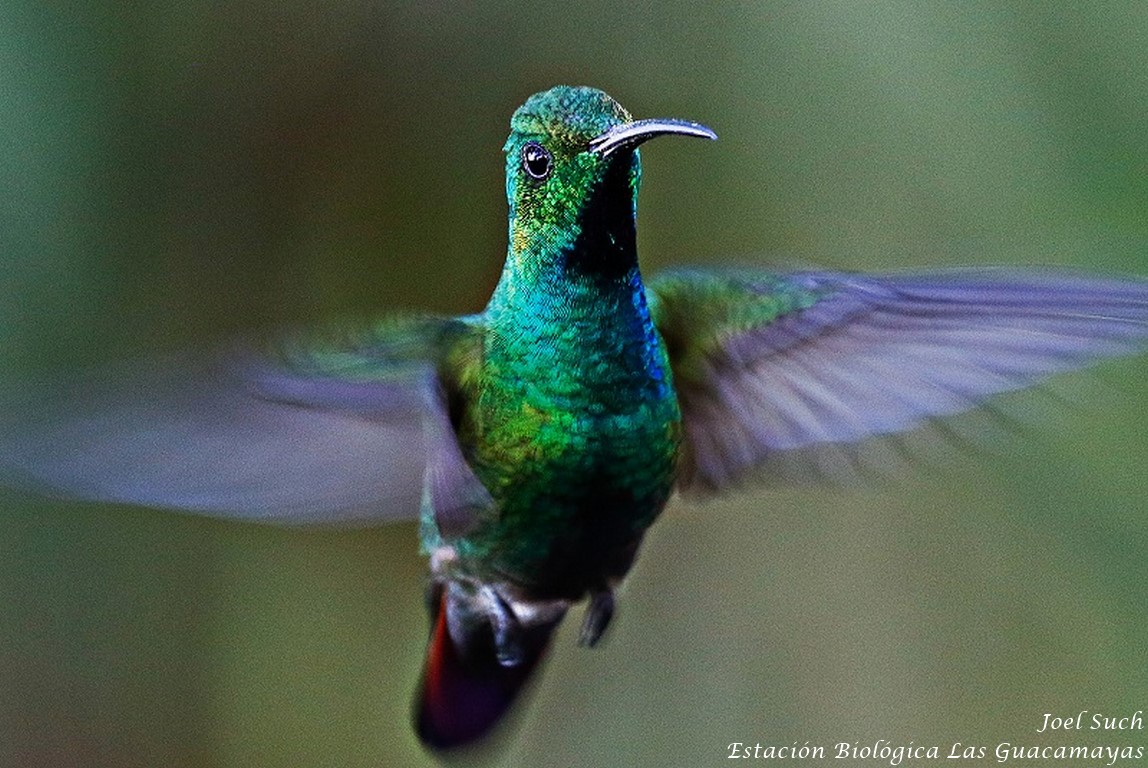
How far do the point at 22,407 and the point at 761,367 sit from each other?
571mm

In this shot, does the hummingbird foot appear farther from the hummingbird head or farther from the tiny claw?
the hummingbird head

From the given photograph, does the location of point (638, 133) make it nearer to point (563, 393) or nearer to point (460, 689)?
point (563, 393)

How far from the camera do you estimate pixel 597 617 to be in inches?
43.1

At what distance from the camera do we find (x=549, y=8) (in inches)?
71.8

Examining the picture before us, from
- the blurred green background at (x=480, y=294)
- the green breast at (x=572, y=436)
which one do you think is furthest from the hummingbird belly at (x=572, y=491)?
the blurred green background at (x=480, y=294)

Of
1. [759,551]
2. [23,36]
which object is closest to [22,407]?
[23,36]

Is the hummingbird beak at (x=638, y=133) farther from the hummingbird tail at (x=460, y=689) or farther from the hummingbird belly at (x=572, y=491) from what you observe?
the hummingbird tail at (x=460, y=689)

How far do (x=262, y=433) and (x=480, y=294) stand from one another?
107 centimetres

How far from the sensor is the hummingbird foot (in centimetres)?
109

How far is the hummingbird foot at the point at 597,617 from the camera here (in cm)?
109

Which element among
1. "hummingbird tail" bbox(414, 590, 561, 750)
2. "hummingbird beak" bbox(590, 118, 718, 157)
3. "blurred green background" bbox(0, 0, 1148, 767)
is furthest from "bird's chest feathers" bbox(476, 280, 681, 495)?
"blurred green background" bbox(0, 0, 1148, 767)

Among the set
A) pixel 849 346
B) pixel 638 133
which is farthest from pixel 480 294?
pixel 638 133

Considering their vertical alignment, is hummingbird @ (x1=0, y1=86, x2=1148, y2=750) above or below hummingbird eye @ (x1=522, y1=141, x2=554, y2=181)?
below

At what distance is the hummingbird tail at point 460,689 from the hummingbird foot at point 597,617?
0.10 metres
